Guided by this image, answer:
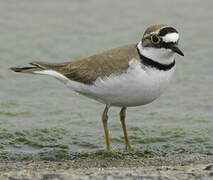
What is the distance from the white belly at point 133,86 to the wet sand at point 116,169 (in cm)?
73

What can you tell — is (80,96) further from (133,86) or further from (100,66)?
(133,86)

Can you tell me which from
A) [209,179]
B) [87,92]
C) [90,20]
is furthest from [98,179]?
[90,20]

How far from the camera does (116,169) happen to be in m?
6.30

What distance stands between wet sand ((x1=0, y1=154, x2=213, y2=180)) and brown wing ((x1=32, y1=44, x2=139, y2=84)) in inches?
41.4

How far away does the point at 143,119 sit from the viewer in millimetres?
9992

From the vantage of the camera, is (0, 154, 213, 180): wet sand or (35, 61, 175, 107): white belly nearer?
(0, 154, 213, 180): wet sand

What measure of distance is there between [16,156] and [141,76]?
74.3 inches

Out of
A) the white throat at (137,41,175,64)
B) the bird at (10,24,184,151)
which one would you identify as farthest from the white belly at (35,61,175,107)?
the white throat at (137,41,175,64)

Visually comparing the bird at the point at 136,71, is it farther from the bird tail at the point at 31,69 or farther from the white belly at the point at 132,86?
the bird tail at the point at 31,69

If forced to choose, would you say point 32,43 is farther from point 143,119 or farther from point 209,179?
point 209,179

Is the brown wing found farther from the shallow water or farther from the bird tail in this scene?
the shallow water

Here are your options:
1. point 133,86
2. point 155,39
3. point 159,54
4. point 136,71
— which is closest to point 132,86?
Answer: point 133,86

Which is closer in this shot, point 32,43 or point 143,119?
point 143,119

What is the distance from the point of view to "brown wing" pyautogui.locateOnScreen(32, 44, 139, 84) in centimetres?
770
